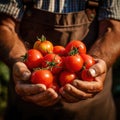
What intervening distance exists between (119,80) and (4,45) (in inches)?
93.3

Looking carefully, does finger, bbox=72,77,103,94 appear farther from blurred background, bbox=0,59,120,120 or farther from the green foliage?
the green foliage

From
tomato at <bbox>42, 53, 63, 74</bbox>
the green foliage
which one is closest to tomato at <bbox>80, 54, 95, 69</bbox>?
tomato at <bbox>42, 53, 63, 74</bbox>

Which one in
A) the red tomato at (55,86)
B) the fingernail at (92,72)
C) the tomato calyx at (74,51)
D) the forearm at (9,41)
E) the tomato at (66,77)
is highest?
the tomato calyx at (74,51)

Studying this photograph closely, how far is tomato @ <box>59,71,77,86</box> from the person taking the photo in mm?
2641

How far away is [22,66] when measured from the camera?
2.81 metres

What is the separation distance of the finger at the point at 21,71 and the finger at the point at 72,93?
215 mm

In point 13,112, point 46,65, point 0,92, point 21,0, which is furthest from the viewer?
point 0,92

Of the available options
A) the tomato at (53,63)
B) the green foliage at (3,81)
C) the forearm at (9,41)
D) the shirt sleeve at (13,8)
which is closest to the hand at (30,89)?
the tomato at (53,63)

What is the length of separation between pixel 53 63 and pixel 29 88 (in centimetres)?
19

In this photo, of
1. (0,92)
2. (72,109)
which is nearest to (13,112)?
(72,109)

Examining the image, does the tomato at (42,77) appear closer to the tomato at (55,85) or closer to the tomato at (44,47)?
the tomato at (55,85)

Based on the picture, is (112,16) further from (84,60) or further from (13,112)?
(13,112)

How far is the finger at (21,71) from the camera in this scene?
272cm

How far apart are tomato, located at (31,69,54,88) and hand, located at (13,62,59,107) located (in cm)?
3
